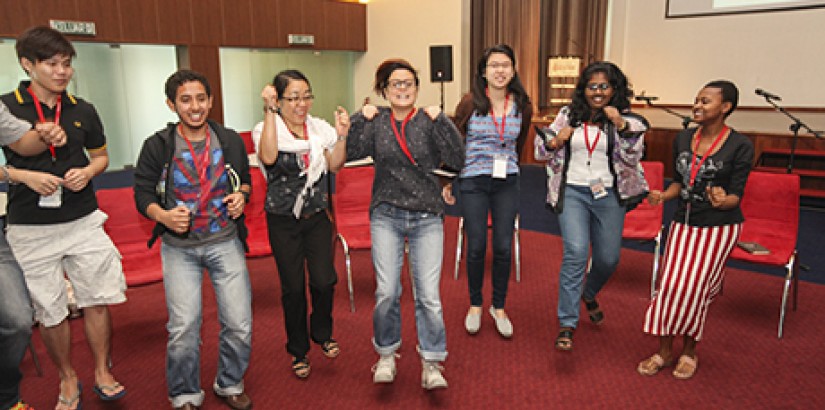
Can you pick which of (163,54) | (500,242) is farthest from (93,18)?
(500,242)

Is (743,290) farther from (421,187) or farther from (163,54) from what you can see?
(163,54)

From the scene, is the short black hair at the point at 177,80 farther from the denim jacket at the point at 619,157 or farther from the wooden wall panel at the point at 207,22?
the wooden wall panel at the point at 207,22

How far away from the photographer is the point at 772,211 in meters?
3.89

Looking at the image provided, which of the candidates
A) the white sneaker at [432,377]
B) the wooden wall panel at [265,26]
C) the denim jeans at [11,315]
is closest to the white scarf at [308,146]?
the white sneaker at [432,377]

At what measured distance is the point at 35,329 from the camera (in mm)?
3535

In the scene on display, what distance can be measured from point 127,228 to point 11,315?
144cm

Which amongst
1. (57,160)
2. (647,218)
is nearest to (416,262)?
(57,160)

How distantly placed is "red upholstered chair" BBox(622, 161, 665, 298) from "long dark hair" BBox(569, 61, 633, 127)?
47.7 inches

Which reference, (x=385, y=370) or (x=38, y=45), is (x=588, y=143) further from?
(x=38, y=45)

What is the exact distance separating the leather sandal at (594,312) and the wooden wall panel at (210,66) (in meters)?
7.67

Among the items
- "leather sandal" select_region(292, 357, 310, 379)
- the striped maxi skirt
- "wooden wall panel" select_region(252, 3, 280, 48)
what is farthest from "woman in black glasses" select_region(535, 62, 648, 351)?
"wooden wall panel" select_region(252, 3, 280, 48)

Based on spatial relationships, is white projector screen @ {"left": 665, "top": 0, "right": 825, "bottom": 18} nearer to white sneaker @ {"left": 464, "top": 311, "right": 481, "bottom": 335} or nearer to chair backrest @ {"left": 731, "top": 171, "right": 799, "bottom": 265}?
chair backrest @ {"left": 731, "top": 171, "right": 799, "bottom": 265}

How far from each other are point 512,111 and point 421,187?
0.89 meters

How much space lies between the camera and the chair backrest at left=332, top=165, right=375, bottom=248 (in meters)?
4.19
